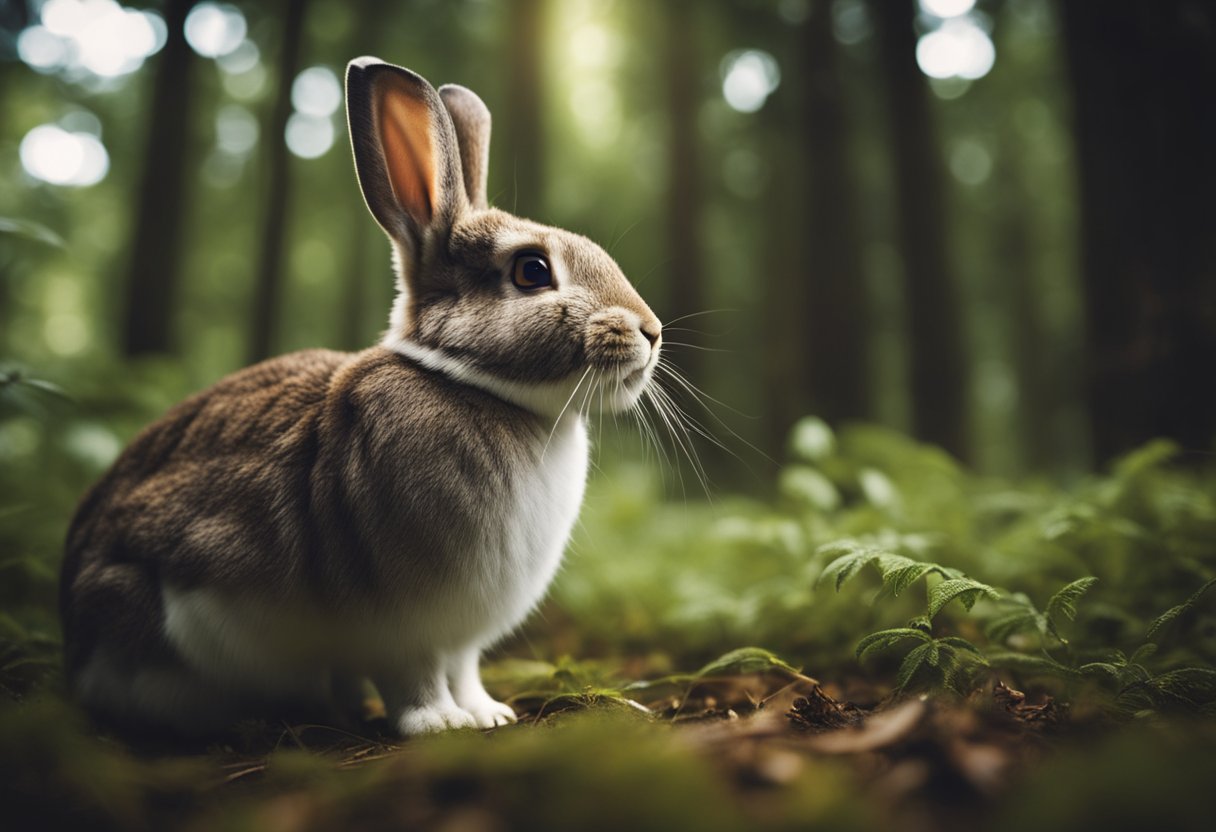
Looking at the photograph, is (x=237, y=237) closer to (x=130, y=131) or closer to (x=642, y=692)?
(x=130, y=131)

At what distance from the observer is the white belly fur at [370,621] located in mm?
2521

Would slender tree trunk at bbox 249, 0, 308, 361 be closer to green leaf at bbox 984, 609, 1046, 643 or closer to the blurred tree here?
the blurred tree

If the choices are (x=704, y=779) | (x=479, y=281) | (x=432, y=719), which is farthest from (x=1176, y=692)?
(x=479, y=281)

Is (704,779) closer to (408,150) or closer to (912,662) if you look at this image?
(912,662)

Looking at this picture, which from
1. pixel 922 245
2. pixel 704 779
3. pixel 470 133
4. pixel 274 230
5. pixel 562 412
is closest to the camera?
pixel 704 779

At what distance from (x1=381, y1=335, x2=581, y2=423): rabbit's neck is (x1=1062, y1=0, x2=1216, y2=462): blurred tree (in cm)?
403

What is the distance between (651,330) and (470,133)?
1.27m

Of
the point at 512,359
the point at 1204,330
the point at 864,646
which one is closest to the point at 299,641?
the point at 512,359

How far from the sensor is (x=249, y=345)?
762cm

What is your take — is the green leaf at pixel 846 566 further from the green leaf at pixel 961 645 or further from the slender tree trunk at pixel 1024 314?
the slender tree trunk at pixel 1024 314

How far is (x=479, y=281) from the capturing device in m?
2.74

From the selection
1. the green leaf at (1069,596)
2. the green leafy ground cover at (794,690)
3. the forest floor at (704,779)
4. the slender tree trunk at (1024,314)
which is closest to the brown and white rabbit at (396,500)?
the green leafy ground cover at (794,690)

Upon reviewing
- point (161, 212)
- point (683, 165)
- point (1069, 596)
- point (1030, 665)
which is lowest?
point (1030, 665)

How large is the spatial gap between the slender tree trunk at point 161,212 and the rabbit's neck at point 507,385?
243 inches
